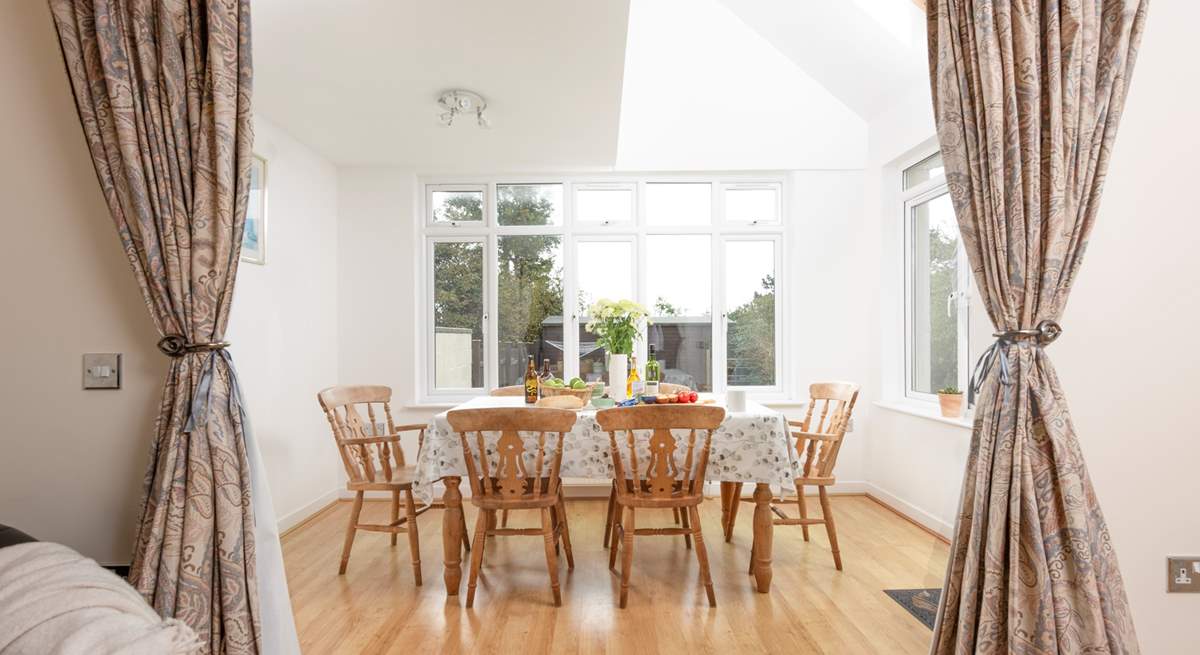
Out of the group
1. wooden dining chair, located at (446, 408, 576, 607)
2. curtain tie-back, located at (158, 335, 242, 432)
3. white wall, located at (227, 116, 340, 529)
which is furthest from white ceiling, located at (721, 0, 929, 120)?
curtain tie-back, located at (158, 335, 242, 432)

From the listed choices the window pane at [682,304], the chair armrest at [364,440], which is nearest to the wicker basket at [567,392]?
the chair armrest at [364,440]

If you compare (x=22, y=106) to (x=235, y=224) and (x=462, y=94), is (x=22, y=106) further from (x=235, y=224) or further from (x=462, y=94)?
(x=462, y=94)

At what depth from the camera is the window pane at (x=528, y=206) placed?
185 inches

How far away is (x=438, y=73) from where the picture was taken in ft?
9.62

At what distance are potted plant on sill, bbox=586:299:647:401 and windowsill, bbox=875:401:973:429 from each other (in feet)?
6.40

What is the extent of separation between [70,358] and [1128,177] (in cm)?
318

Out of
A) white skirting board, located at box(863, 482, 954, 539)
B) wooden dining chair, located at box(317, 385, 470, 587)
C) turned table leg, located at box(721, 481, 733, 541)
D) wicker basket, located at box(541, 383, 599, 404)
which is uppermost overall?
wicker basket, located at box(541, 383, 599, 404)

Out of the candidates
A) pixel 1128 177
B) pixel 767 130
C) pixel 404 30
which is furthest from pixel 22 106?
pixel 767 130

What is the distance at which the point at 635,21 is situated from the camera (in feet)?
14.5

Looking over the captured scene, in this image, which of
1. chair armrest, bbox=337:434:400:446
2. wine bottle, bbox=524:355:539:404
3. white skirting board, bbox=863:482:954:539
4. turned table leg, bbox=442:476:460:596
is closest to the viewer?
turned table leg, bbox=442:476:460:596

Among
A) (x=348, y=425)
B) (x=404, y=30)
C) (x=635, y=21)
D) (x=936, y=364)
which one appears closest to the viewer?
(x=404, y=30)

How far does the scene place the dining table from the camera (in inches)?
106

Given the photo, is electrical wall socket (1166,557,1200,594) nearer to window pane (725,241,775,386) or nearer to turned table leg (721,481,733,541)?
turned table leg (721,481,733,541)

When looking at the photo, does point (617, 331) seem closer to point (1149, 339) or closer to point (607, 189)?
point (607, 189)
